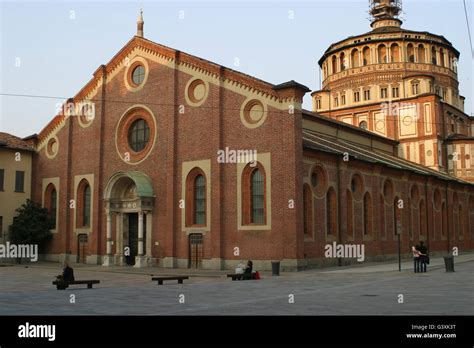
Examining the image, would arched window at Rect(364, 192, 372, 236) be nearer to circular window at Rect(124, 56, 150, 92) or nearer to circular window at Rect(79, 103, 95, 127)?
circular window at Rect(124, 56, 150, 92)

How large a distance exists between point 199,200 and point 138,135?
7.29m

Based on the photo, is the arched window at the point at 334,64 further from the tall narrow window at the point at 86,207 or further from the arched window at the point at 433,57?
the tall narrow window at the point at 86,207

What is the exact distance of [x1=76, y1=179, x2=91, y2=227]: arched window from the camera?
39.5 meters

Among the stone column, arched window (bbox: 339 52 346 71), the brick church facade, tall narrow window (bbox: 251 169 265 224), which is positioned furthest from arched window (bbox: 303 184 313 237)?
arched window (bbox: 339 52 346 71)

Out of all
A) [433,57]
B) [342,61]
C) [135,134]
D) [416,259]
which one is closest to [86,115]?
[135,134]

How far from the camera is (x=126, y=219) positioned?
37.0m

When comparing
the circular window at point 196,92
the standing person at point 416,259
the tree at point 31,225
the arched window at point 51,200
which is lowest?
the standing person at point 416,259

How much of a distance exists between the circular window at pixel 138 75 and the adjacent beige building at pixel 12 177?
37.8ft

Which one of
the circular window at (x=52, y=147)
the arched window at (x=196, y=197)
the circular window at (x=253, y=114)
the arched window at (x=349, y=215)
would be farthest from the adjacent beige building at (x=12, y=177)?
the arched window at (x=349, y=215)

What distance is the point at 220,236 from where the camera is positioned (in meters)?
31.4

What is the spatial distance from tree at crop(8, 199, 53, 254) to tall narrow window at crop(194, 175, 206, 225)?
45.1ft

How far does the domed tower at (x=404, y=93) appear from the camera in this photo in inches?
2281

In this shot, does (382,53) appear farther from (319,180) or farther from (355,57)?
(319,180)
